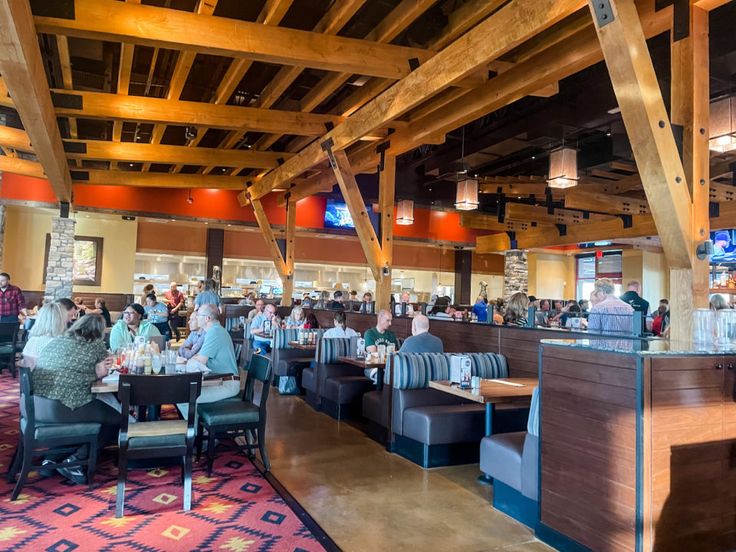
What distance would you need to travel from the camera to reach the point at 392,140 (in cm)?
872

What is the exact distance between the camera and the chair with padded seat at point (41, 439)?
3.57m

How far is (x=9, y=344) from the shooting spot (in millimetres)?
8180

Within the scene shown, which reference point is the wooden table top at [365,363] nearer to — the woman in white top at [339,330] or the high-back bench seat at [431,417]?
the high-back bench seat at [431,417]

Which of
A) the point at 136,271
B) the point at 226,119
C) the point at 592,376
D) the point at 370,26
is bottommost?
the point at 592,376

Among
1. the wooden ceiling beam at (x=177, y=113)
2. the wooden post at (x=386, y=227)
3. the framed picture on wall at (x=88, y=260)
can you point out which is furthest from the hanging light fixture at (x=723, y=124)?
the framed picture on wall at (x=88, y=260)

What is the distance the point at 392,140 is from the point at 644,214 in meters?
7.10

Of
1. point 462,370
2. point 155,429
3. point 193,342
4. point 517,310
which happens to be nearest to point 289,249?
point 517,310

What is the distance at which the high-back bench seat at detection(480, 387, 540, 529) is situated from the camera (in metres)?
3.40

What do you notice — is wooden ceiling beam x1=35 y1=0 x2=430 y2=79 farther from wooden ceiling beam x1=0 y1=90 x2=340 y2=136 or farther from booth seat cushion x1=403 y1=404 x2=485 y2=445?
booth seat cushion x1=403 y1=404 x2=485 y2=445

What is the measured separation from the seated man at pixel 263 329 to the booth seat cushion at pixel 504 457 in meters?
5.12

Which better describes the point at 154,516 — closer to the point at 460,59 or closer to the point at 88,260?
the point at 460,59

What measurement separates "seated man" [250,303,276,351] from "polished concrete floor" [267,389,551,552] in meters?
3.07

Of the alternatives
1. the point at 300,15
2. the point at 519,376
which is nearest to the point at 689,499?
the point at 519,376

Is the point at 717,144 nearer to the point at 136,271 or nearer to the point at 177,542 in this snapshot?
the point at 177,542
